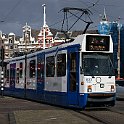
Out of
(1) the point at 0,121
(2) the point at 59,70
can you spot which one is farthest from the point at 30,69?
(1) the point at 0,121

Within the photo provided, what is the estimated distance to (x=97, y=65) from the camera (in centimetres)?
1772

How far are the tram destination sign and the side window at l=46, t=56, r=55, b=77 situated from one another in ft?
9.82

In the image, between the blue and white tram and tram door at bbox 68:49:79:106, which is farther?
tram door at bbox 68:49:79:106

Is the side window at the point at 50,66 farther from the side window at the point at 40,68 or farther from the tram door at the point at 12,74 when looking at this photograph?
the tram door at the point at 12,74

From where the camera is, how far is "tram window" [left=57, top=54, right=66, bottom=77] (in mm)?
18906

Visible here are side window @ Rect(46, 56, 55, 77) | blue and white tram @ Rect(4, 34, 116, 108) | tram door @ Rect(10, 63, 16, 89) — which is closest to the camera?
blue and white tram @ Rect(4, 34, 116, 108)

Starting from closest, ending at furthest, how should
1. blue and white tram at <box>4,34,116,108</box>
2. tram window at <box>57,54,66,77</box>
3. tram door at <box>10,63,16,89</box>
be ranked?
blue and white tram at <box>4,34,116,108</box> < tram window at <box>57,54,66,77</box> < tram door at <box>10,63,16,89</box>

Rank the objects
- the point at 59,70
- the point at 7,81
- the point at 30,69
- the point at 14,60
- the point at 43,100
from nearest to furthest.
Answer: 1. the point at 59,70
2. the point at 43,100
3. the point at 30,69
4. the point at 14,60
5. the point at 7,81

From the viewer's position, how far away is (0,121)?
46.0ft

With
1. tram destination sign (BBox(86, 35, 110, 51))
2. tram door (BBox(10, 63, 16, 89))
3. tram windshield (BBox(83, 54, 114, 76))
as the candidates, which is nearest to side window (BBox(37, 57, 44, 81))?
tram destination sign (BBox(86, 35, 110, 51))

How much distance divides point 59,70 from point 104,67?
8.36 feet

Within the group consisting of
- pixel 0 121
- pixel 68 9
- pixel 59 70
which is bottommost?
pixel 0 121

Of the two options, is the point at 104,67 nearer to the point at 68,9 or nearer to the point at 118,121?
the point at 118,121

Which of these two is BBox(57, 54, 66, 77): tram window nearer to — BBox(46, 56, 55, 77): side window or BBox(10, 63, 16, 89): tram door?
BBox(46, 56, 55, 77): side window
